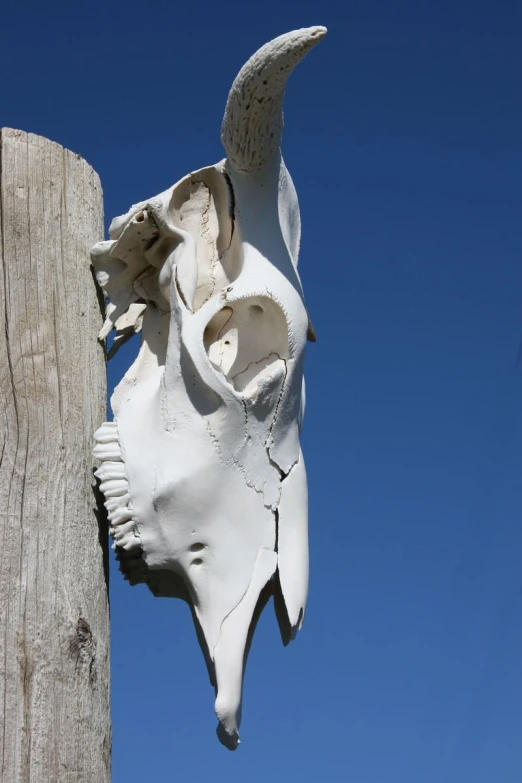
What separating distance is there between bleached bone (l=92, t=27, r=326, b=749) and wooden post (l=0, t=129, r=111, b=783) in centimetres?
8

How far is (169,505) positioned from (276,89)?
3.46 feet

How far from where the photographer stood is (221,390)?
113 inches

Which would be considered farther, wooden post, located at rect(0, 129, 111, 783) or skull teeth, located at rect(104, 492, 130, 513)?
skull teeth, located at rect(104, 492, 130, 513)

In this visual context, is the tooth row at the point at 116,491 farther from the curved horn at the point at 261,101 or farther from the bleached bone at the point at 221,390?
the curved horn at the point at 261,101

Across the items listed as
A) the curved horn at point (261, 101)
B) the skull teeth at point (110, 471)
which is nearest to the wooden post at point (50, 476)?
the skull teeth at point (110, 471)

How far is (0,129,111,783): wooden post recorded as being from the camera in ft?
8.54

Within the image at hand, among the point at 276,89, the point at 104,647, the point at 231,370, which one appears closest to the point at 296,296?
the point at 231,370

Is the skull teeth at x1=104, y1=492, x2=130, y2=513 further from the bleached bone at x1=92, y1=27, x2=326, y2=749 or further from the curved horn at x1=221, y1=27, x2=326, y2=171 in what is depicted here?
the curved horn at x1=221, y1=27, x2=326, y2=171

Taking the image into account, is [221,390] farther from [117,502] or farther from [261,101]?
[261,101]

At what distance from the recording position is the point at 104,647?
110 inches

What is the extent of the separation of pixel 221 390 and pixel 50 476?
46 cm

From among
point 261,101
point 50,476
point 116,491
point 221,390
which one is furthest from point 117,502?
point 261,101

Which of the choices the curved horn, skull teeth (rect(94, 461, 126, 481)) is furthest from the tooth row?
the curved horn

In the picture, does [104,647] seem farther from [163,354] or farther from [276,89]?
[276,89]
